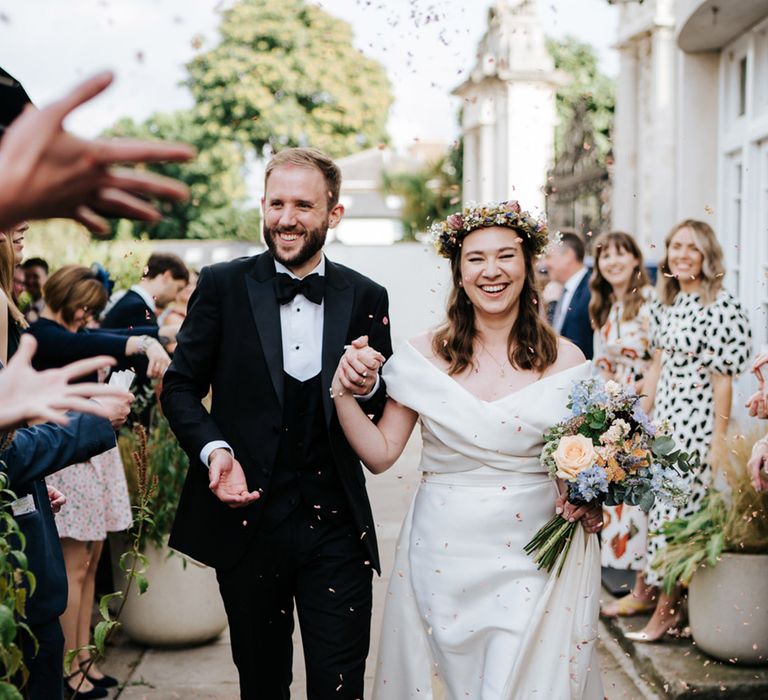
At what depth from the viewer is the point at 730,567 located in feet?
16.0

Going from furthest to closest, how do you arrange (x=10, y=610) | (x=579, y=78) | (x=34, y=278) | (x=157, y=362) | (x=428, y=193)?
(x=579, y=78) → (x=428, y=193) → (x=34, y=278) → (x=157, y=362) → (x=10, y=610)

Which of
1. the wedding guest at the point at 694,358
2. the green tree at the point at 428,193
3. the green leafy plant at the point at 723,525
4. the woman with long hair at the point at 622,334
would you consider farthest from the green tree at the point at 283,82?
the green leafy plant at the point at 723,525

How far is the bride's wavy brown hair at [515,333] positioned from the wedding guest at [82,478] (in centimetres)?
154

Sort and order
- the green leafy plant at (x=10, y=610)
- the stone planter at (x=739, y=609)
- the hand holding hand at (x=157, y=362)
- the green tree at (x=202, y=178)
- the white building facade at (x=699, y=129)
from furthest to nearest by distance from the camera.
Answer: the green tree at (x=202, y=178) < the white building facade at (x=699, y=129) < the stone planter at (x=739, y=609) < the hand holding hand at (x=157, y=362) < the green leafy plant at (x=10, y=610)

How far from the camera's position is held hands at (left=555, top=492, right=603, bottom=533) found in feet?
11.4

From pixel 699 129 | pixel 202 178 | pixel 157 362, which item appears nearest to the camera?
pixel 157 362

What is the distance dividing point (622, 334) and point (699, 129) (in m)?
2.69

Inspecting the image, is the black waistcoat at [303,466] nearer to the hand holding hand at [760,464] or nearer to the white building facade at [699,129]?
the hand holding hand at [760,464]

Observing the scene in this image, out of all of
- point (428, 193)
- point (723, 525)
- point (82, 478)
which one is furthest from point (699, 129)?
point (428, 193)

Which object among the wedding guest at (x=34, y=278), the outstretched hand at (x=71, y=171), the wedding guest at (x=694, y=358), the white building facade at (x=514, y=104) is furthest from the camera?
the white building facade at (x=514, y=104)

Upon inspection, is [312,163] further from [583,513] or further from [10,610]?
[10,610]

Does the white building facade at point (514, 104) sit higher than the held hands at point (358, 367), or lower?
higher

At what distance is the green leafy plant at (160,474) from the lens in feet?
18.0

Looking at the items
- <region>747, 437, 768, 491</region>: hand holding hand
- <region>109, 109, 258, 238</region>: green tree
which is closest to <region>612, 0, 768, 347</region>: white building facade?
<region>747, 437, 768, 491</region>: hand holding hand
